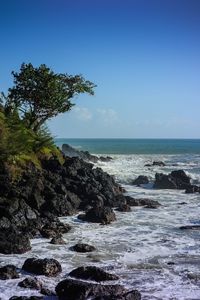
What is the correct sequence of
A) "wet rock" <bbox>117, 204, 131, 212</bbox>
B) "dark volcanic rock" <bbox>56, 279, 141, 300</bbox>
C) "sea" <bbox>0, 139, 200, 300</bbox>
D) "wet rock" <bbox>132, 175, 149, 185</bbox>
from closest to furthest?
"dark volcanic rock" <bbox>56, 279, 141, 300</bbox> → "sea" <bbox>0, 139, 200, 300</bbox> → "wet rock" <bbox>117, 204, 131, 212</bbox> → "wet rock" <bbox>132, 175, 149, 185</bbox>

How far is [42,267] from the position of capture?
10078mm

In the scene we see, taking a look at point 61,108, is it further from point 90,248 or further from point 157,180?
point 90,248

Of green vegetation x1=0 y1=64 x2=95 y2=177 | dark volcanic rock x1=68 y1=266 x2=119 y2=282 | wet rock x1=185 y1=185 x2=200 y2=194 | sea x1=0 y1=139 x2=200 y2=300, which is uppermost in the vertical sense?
green vegetation x1=0 y1=64 x2=95 y2=177

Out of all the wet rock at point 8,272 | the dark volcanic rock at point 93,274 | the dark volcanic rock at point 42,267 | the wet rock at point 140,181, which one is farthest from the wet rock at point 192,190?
the wet rock at point 8,272

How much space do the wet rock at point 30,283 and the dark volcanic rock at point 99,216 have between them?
7160mm

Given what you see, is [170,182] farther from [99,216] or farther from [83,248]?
[83,248]

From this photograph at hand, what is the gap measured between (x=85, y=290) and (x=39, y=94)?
14982mm

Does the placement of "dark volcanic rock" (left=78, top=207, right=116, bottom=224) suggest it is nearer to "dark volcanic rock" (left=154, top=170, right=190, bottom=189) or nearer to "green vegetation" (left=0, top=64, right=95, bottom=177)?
"green vegetation" (left=0, top=64, right=95, bottom=177)

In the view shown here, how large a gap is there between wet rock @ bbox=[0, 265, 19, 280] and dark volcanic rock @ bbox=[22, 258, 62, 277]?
385 millimetres

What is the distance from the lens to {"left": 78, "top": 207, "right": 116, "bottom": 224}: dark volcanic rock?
16.4 meters

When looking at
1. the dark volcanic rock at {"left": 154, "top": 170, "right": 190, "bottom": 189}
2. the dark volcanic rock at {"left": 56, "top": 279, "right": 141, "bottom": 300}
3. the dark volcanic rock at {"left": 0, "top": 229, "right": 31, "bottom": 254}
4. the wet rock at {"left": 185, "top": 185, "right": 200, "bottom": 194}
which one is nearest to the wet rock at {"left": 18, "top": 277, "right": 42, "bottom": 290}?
the dark volcanic rock at {"left": 56, "top": 279, "right": 141, "bottom": 300}

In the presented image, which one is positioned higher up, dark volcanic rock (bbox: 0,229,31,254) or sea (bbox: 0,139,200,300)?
dark volcanic rock (bbox: 0,229,31,254)

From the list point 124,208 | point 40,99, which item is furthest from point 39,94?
point 124,208

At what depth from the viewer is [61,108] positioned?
2298 cm
